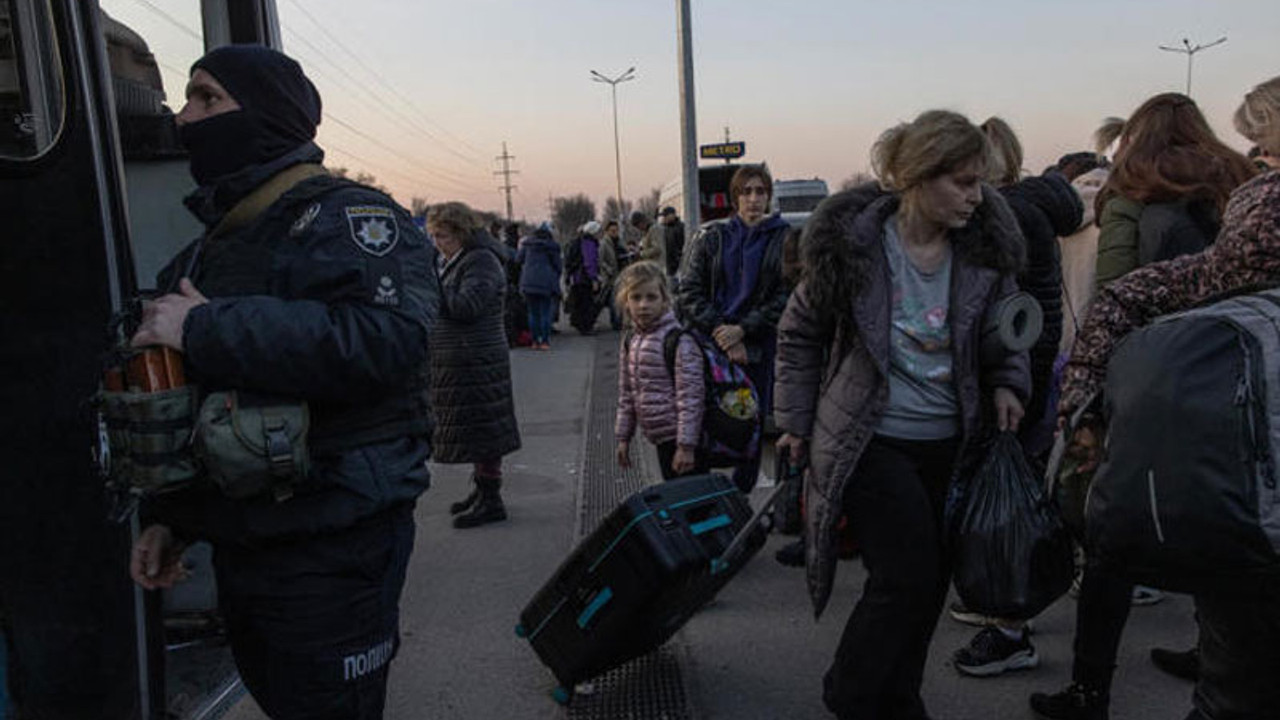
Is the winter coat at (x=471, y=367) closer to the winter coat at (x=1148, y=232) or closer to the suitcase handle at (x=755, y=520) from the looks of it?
the suitcase handle at (x=755, y=520)

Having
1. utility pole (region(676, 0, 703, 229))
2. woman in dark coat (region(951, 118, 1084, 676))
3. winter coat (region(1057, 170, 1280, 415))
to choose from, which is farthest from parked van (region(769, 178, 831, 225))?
winter coat (region(1057, 170, 1280, 415))

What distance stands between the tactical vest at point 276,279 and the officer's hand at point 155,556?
440 millimetres

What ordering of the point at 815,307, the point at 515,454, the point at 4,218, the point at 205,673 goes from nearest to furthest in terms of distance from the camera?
the point at 4,218 → the point at 815,307 → the point at 205,673 → the point at 515,454

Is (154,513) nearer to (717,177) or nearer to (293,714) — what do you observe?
(293,714)

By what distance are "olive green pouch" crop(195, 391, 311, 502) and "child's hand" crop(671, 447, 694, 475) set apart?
7.94 feet

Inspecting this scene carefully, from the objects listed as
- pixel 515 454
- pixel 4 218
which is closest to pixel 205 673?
pixel 4 218

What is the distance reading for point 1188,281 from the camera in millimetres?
2180

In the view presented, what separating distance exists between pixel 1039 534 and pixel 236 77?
2265 millimetres

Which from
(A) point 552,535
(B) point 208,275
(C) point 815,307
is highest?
(B) point 208,275

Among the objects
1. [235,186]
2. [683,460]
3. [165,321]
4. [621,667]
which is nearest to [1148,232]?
[683,460]

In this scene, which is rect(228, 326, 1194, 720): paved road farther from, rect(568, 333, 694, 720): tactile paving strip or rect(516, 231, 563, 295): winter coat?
rect(516, 231, 563, 295): winter coat

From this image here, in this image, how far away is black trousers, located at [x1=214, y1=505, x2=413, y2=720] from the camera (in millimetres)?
1877

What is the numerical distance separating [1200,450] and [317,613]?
65.0 inches

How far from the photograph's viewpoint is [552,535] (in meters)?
5.26
